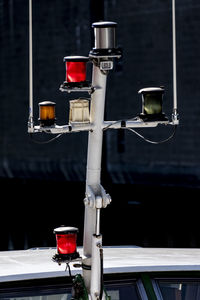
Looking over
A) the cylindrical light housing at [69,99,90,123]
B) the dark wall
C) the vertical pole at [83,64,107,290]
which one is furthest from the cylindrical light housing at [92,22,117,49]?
the dark wall

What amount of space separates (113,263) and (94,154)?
54cm

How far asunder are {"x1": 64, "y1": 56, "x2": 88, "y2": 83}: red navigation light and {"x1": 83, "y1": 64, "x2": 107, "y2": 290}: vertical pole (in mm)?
A: 71

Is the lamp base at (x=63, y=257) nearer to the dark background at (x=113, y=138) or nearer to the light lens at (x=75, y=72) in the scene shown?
the light lens at (x=75, y=72)

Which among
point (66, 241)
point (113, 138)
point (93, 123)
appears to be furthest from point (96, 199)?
point (113, 138)

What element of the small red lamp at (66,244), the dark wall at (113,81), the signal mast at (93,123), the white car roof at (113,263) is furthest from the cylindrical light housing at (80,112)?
the dark wall at (113,81)

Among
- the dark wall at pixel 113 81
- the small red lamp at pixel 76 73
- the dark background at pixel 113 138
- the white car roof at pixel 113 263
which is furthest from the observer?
the dark wall at pixel 113 81

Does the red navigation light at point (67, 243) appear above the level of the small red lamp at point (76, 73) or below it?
below

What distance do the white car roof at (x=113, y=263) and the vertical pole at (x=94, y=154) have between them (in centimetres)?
14

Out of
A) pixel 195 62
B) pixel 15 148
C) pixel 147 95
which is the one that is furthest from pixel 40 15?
pixel 147 95

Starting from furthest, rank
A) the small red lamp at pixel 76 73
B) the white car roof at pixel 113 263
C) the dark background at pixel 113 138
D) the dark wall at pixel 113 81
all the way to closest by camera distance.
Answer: the dark wall at pixel 113 81, the dark background at pixel 113 138, the small red lamp at pixel 76 73, the white car roof at pixel 113 263

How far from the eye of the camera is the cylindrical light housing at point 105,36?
14.3ft

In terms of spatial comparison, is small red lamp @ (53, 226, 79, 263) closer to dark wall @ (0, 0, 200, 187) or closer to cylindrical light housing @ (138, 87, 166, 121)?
cylindrical light housing @ (138, 87, 166, 121)

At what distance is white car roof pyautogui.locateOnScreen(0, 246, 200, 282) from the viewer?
3838 millimetres

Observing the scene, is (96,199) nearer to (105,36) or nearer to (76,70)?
(76,70)
